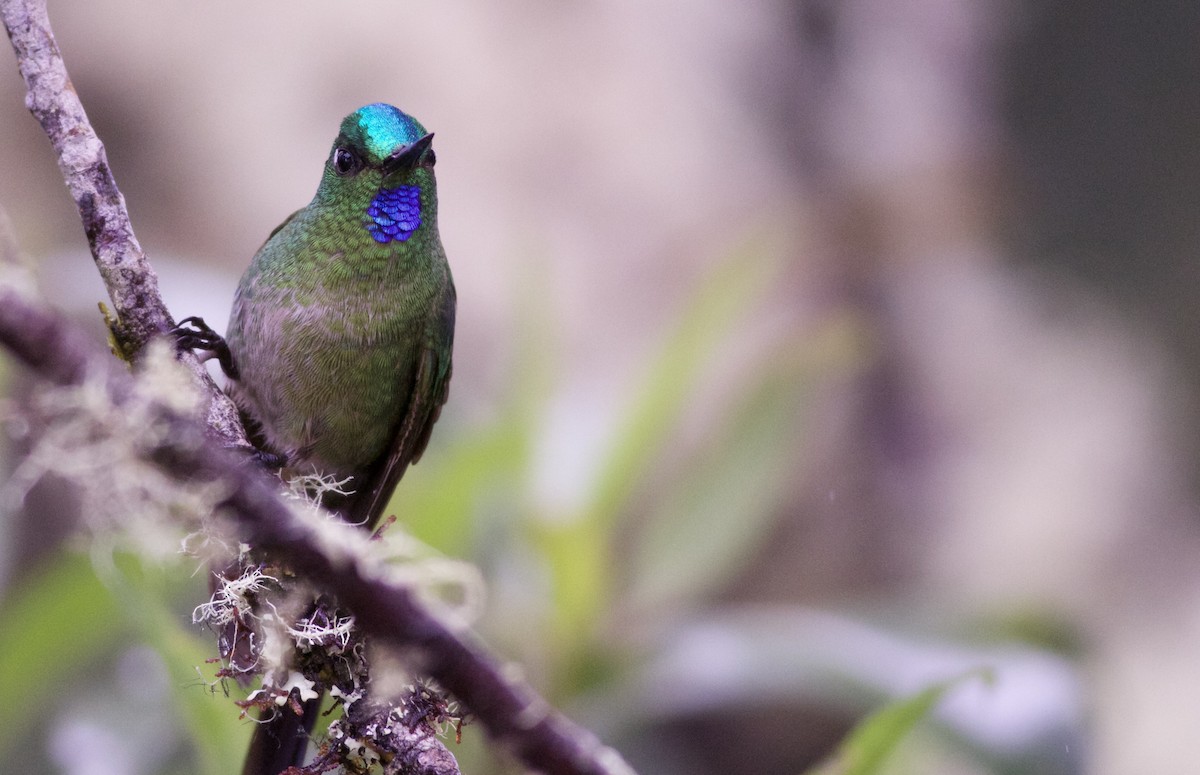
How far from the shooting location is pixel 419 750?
3.13 ft

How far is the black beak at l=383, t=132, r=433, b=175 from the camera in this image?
65.4 inches

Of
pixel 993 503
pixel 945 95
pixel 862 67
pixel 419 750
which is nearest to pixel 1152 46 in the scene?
pixel 945 95

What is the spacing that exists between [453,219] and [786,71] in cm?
173

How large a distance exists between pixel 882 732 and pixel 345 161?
1201mm

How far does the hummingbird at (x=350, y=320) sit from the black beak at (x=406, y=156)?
0.01 meters

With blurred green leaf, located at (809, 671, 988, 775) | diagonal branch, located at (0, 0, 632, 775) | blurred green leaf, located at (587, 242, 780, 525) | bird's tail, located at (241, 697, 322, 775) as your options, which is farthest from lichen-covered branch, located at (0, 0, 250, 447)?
blurred green leaf, located at (587, 242, 780, 525)

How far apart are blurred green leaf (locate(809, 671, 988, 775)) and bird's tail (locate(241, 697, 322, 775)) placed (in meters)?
0.77

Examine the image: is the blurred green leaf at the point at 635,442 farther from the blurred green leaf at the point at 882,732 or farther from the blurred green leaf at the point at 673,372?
the blurred green leaf at the point at 882,732

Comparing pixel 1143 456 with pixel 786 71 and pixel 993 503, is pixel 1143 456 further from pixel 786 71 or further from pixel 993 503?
pixel 786 71

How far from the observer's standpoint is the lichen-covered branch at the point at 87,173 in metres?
1.16

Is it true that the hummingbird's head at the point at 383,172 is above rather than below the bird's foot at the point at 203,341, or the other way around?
above

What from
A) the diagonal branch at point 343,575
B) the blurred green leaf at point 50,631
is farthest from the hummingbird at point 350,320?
the diagonal branch at point 343,575

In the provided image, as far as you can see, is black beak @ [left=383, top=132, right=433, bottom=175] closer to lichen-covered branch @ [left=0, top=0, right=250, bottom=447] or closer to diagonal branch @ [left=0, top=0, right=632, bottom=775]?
lichen-covered branch @ [left=0, top=0, right=250, bottom=447]

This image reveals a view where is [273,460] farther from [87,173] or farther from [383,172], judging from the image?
[87,173]
